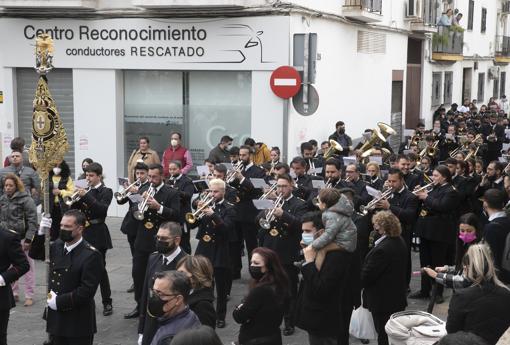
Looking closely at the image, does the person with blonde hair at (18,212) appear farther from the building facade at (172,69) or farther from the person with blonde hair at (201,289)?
the building facade at (172,69)

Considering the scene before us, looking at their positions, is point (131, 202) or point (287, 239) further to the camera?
point (131, 202)

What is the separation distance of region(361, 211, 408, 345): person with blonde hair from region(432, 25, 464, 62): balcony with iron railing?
2206 centimetres

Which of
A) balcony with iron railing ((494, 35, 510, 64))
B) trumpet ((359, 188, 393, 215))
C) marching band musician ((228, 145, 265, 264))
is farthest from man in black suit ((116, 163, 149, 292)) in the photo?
balcony with iron railing ((494, 35, 510, 64))

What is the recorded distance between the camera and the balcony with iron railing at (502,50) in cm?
4083

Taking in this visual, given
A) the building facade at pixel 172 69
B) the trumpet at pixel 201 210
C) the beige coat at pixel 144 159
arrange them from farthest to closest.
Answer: the building facade at pixel 172 69 → the beige coat at pixel 144 159 → the trumpet at pixel 201 210

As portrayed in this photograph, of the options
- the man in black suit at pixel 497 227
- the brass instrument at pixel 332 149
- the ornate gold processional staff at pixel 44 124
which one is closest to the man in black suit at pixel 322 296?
the man in black suit at pixel 497 227

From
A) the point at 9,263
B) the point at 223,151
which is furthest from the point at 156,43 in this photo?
the point at 9,263

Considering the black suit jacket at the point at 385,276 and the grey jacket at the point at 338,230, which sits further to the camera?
the black suit jacket at the point at 385,276

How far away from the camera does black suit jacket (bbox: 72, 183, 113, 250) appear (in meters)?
9.66

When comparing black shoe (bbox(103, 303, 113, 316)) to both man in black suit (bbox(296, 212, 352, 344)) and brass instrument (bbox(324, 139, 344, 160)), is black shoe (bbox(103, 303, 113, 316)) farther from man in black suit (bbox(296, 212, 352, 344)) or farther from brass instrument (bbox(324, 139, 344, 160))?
brass instrument (bbox(324, 139, 344, 160))

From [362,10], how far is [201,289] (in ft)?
45.7

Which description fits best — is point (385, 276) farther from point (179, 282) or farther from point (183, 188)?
point (183, 188)

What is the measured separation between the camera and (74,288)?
681 cm

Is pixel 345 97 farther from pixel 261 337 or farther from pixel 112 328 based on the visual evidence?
pixel 261 337
